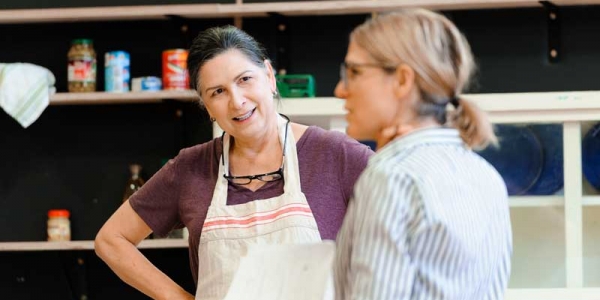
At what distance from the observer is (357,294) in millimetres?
1142

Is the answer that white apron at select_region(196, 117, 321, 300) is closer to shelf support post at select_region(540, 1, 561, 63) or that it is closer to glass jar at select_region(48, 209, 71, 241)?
glass jar at select_region(48, 209, 71, 241)

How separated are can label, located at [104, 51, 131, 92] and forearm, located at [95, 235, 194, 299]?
112 centimetres

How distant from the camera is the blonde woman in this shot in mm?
1130

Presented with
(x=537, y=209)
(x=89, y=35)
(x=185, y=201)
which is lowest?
→ (x=537, y=209)

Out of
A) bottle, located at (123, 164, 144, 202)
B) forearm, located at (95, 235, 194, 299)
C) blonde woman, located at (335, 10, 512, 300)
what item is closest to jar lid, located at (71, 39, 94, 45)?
bottle, located at (123, 164, 144, 202)

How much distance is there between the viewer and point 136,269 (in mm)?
2221

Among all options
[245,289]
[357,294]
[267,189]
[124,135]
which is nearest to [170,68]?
[124,135]

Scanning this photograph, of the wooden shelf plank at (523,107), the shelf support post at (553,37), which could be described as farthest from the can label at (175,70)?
the shelf support post at (553,37)

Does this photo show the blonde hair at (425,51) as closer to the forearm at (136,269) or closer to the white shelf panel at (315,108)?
the forearm at (136,269)

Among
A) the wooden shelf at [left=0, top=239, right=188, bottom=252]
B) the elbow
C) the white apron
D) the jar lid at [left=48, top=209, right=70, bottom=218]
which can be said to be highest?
the white apron

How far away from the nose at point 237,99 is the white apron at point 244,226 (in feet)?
0.36

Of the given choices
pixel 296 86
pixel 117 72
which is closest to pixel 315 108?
pixel 296 86

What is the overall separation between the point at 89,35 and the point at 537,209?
1593 millimetres

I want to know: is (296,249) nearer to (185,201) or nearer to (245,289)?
(245,289)
